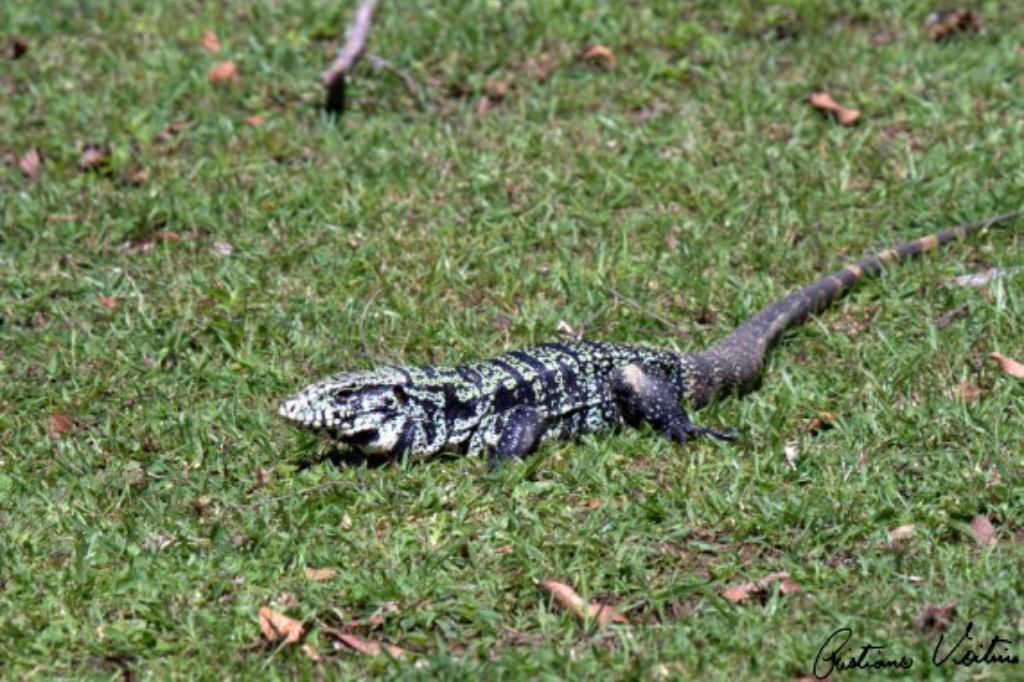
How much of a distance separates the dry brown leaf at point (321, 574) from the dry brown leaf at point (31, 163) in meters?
4.99

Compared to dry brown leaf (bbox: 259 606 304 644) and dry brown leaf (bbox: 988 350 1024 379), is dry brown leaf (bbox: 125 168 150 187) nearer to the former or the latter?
dry brown leaf (bbox: 259 606 304 644)

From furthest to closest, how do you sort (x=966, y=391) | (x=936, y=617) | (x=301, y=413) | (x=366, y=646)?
1. (x=966, y=391)
2. (x=301, y=413)
3. (x=366, y=646)
4. (x=936, y=617)

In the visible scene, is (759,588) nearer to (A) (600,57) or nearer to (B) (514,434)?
(B) (514,434)

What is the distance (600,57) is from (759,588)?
594cm

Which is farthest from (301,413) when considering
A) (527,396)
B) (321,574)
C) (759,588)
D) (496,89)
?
(496,89)

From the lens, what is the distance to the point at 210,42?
11055 millimetres

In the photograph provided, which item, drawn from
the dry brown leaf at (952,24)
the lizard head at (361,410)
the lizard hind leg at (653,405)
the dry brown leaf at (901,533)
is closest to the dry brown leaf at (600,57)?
the dry brown leaf at (952,24)

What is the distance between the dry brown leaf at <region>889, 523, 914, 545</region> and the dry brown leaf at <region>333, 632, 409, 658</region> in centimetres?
Answer: 195

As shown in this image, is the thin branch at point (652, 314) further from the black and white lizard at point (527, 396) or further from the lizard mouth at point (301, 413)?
the lizard mouth at point (301, 413)

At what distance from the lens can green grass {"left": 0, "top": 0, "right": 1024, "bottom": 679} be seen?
5.53m


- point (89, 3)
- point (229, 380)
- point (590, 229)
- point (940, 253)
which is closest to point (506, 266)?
point (590, 229)

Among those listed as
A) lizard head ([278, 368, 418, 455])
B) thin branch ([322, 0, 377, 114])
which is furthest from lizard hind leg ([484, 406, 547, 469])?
thin branch ([322, 0, 377, 114])

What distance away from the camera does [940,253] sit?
8344mm

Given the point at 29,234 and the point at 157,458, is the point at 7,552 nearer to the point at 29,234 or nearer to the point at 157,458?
the point at 157,458
